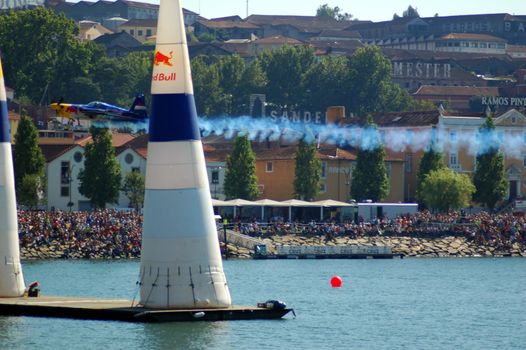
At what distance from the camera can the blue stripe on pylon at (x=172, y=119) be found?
45750mm

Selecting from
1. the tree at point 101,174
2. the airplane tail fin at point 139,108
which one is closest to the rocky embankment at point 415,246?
the tree at point 101,174

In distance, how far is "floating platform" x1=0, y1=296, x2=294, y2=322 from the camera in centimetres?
4559

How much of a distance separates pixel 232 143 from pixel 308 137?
455 inches

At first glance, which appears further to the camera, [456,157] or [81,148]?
[456,157]

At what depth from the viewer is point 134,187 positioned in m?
100

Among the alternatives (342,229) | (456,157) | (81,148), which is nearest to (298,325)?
(342,229)

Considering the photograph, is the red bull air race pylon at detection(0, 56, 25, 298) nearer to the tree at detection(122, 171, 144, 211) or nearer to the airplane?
the airplane

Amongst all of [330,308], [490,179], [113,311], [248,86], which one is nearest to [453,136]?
[490,179]

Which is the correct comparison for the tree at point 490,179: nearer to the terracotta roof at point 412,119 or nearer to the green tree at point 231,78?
the terracotta roof at point 412,119

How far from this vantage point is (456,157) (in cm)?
11344

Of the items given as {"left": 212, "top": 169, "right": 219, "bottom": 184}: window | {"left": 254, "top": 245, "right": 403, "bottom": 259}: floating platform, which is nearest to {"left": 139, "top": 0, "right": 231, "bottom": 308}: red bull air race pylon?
{"left": 254, "top": 245, "right": 403, "bottom": 259}: floating platform

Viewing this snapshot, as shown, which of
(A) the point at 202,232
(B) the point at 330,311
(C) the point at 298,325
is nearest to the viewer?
(A) the point at 202,232

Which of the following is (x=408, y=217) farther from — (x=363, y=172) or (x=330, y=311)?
(x=330, y=311)

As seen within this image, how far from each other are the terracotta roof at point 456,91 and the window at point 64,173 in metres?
84.8
